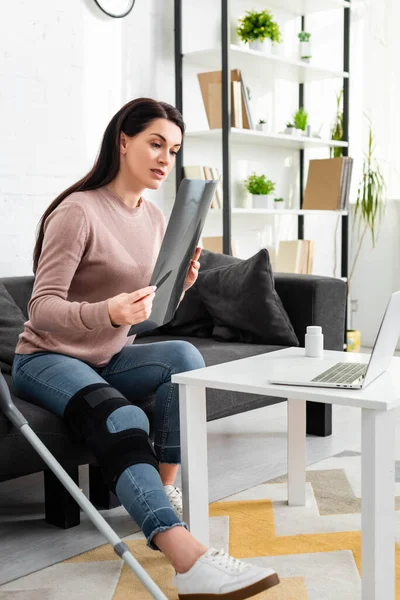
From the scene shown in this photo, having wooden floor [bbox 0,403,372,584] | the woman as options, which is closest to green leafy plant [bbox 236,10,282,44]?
wooden floor [bbox 0,403,372,584]

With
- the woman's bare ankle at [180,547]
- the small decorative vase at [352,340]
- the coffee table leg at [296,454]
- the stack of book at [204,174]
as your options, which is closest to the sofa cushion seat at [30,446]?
the woman's bare ankle at [180,547]

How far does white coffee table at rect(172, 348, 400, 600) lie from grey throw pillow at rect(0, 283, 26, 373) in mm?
757

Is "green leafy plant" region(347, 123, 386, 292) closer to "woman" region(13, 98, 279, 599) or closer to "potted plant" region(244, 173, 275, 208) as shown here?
"potted plant" region(244, 173, 275, 208)

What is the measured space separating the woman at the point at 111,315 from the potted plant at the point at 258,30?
195 cm

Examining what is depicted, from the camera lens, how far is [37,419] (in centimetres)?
188

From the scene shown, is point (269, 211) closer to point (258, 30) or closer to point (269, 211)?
point (269, 211)

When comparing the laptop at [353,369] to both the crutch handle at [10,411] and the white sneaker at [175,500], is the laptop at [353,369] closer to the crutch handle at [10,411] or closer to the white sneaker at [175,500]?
the white sneaker at [175,500]

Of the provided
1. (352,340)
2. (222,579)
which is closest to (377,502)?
(222,579)

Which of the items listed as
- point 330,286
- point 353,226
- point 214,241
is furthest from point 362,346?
point 330,286

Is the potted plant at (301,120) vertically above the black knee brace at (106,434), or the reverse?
the potted plant at (301,120)

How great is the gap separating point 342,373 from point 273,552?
485 millimetres

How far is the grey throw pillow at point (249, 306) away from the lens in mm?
2816

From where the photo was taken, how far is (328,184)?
430 centimetres

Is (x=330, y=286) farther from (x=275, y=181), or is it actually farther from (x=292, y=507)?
(x=275, y=181)
